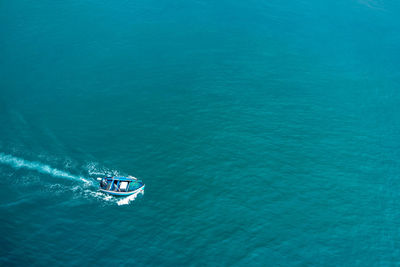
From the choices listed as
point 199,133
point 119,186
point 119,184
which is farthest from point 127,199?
point 199,133

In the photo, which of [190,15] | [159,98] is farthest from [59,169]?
[190,15]

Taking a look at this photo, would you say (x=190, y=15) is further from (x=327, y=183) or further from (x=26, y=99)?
(x=327, y=183)

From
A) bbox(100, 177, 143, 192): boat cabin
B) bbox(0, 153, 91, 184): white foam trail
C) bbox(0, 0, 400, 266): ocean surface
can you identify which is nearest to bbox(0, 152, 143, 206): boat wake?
bbox(0, 153, 91, 184): white foam trail

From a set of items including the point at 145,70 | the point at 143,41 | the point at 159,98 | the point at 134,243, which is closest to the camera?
the point at 134,243

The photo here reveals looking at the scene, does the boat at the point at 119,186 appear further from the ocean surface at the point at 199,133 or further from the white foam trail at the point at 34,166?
the white foam trail at the point at 34,166

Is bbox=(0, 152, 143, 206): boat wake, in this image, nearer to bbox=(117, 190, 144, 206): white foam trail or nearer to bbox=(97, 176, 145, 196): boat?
bbox=(117, 190, 144, 206): white foam trail

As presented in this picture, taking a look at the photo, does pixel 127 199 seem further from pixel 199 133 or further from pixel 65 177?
pixel 199 133
